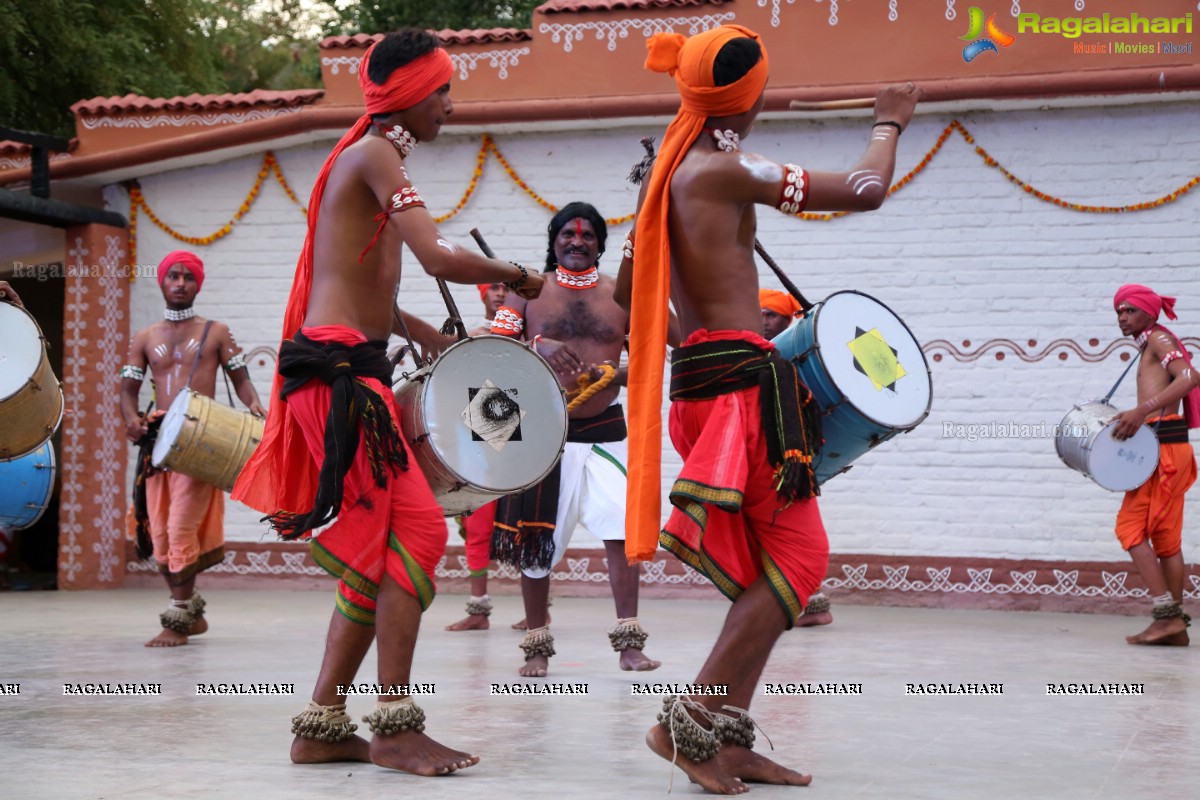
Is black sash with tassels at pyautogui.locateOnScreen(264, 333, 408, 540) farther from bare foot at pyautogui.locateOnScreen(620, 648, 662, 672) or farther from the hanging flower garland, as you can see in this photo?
the hanging flower garland

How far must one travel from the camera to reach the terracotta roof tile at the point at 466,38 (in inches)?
416

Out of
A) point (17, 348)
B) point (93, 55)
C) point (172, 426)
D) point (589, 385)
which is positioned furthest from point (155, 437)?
point (93, 55)

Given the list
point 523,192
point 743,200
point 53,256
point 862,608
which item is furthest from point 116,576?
point 743,200

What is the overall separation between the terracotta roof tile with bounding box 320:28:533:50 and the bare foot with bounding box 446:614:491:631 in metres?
4.25

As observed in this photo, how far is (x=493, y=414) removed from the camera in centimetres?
455

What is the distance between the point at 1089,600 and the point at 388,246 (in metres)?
6.55

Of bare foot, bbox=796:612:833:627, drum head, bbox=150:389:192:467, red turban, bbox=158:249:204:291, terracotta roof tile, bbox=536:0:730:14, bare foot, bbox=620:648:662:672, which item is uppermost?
terracotta roof tile, bbox=536:0:730:14

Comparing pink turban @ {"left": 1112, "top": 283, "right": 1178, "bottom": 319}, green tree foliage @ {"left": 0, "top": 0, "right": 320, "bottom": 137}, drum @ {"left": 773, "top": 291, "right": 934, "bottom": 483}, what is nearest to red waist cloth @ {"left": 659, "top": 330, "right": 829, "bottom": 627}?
drum @ {"left": 773, "top": 291, "right": 934, "bottom": 483}

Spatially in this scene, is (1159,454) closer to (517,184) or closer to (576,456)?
(576,456)

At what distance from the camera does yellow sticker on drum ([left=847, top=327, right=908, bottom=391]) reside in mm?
4508

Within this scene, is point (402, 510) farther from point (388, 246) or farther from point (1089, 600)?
point (1089, 600)

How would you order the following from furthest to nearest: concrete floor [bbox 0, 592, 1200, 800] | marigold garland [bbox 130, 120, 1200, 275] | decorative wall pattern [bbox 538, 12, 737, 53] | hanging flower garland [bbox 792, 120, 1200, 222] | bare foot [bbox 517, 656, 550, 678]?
decorative wall pattern [bbox 538, 12, 737, 53] < marigold garland [bbox 130, 120, 1200, 275] < hanging flower garland [bbox 792, 120, 1200, 222] < bare foot [bbox 517, 656, 550, 678] < concrete floor [bbox 0, 592, 1200, 800]

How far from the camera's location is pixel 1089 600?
9602 mm

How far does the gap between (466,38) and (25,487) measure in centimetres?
516
